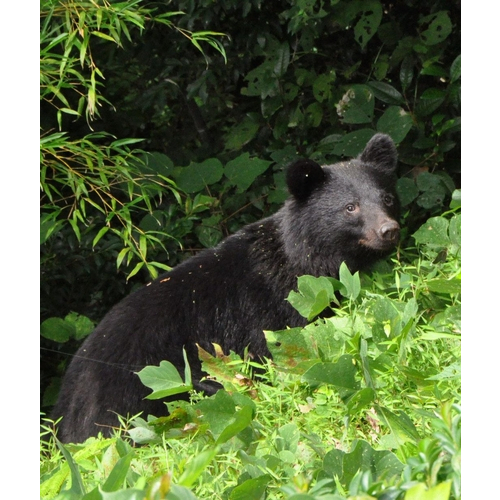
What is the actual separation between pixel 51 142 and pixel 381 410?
2.55 m

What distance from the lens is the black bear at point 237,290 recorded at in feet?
14.9

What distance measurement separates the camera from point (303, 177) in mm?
5012

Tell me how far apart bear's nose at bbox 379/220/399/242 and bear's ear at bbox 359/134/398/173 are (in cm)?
67

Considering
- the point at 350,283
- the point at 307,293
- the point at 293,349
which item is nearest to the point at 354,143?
the point at 350,283

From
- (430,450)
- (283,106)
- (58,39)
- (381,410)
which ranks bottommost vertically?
(381,410)

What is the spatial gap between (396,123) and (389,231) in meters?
1.97

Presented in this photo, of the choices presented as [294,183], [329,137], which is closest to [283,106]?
[329,137]

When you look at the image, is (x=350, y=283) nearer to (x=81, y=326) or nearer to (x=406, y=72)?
(x=81, y=326)

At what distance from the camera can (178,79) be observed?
7375 millimetres

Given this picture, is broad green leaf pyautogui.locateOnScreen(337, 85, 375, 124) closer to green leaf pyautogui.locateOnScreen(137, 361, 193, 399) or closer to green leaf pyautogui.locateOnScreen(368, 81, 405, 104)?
green leaf pyautogui.locateOnScreen(368, 81, 405, 104)

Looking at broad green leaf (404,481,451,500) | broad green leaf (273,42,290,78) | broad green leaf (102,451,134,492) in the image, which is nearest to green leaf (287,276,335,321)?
broad green leaf (102,451,134,492)

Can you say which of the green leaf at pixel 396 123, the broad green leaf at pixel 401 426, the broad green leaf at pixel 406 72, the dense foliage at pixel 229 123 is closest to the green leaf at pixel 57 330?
the dense foliage at pixel 229 123

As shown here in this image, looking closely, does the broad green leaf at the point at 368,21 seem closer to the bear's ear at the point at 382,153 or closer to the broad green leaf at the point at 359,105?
the broad green leaf at the point at 359,105

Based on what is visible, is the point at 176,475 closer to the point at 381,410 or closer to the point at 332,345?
the point at 381,410
